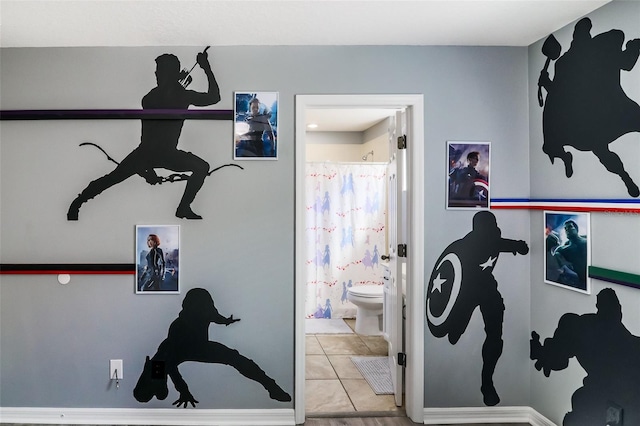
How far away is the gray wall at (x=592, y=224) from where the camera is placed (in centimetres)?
213

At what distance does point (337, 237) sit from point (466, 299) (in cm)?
263

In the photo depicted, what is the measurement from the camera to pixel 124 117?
2.88 metres

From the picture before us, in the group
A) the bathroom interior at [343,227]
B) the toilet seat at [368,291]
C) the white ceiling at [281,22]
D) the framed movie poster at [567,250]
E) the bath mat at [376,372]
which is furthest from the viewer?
the bathroom interior at [343,227]

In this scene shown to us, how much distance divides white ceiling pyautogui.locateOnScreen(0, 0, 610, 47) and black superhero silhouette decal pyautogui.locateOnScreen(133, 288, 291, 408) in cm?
168

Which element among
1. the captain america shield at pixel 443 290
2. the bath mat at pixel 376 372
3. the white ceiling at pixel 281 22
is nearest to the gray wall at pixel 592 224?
the white ceiling at pixel 281 22

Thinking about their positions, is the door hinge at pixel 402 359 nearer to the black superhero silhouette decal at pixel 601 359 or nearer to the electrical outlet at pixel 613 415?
the black superhero silhouette decal at pixel 601 359

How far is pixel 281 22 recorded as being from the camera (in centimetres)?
251

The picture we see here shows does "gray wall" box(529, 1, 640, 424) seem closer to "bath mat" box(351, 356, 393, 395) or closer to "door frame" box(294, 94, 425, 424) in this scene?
"door frame" box(294, 94, 425, 424)

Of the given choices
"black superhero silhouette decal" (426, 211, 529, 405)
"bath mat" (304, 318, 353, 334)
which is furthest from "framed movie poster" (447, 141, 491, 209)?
"bath mat" (304, 318, 353, 334)

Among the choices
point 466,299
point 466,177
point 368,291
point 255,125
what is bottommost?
A: point 368,291

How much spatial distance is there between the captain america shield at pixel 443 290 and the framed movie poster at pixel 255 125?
136 cm

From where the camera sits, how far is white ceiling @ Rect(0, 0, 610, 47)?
228 centimetres

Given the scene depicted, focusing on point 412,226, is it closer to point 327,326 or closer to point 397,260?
point 397,260

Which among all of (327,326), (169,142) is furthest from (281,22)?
(327,326)
